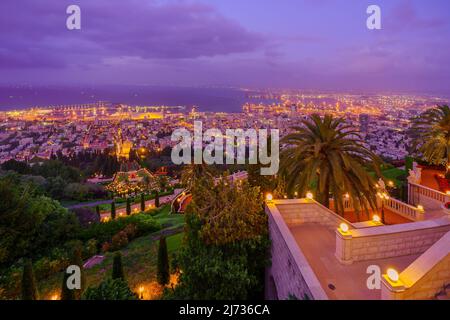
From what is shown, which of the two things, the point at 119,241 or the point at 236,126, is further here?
the point at 236,126

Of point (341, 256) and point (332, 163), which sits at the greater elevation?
point (332, 163)

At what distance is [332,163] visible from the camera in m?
6.30

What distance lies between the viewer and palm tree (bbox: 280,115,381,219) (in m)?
6.36

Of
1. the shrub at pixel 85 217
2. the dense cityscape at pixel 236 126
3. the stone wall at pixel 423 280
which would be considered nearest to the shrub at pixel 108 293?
the stone wall at pixel 423 280

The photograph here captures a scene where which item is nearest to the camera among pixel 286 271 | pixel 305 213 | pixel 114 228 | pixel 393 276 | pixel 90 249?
pixel 393 276

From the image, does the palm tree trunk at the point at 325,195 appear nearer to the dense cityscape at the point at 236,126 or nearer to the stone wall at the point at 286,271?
the stone wall at the point at 286,271

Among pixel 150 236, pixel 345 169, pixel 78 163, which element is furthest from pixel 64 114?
pixel 345 169

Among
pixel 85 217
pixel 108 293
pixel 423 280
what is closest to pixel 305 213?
pixel 423 280

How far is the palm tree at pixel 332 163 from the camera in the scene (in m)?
6.36

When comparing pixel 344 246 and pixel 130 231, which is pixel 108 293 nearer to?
pixel 344 246

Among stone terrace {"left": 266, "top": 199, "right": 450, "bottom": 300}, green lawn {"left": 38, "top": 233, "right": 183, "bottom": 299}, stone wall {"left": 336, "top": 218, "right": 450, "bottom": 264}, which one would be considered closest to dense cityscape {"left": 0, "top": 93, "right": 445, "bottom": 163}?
green lawn {"left": 38, "top": 233, "right": 183, "bottom": 299}

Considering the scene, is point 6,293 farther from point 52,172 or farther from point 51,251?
point 52,172
